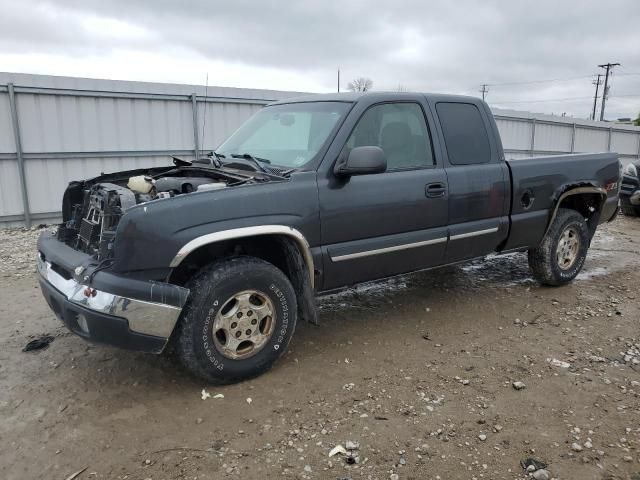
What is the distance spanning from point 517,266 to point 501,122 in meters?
10.0

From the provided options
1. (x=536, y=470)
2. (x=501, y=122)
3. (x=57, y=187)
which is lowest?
(x=536, y=470)

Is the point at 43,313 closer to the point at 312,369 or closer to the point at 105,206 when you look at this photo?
the point at 105,206

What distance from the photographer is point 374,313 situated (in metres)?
4.88

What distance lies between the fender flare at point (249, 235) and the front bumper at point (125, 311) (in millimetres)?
205

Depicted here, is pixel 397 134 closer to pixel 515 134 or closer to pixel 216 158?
pixel 216 158

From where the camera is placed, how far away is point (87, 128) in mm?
9578

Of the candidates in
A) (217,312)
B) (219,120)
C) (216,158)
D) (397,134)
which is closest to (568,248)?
(397,134)

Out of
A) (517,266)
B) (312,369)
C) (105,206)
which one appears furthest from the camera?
(517,266)

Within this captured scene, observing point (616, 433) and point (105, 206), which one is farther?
point (105, 206)

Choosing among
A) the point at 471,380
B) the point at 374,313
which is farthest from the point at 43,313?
the point at 471,380

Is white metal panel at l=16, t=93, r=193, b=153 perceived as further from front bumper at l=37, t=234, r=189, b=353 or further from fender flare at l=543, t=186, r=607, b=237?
fender flare at l=543, t=186, r=607, b=237

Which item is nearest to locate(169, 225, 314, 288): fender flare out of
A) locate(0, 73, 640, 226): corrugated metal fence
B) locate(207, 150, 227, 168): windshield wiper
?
locate(207, 150, 227, 168): windshield wiper

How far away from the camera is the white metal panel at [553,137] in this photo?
16572mm

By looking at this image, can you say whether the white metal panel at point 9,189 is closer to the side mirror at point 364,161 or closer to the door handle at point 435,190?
the side mirror at point 364,161
